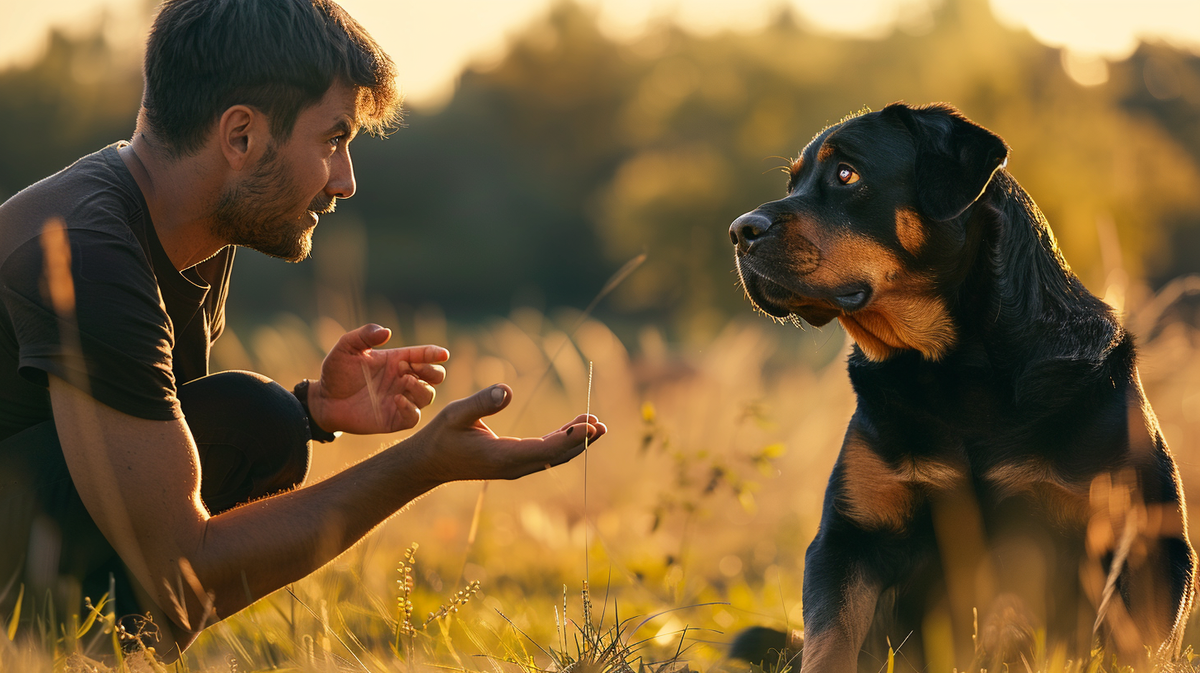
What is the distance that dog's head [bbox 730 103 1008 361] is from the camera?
2.86 metres

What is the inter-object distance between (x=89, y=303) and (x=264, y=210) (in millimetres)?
729

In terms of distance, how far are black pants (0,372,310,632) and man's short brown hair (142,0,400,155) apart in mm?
751

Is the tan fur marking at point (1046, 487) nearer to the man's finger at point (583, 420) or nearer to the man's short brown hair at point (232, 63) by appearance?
the man's finger at point (583, 420)

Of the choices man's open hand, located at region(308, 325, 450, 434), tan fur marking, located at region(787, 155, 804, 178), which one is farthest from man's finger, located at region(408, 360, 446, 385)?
tan fur marking, located at region(787, 155, 804, 178)

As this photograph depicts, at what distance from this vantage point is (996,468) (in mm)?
2598

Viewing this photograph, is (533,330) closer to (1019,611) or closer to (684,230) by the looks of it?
(1019,611)

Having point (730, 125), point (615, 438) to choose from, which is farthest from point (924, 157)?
point (730, 125)

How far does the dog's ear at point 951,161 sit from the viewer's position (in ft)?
9.18

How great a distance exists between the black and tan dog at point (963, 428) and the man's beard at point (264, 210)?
4.60 feet

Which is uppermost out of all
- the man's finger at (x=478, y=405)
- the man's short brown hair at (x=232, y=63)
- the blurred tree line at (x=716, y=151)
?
the man's short brown hair at (x=232, y=63)

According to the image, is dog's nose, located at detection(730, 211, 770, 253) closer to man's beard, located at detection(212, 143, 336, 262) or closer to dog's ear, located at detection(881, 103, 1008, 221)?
dog's ear, located at detection(881, 103, 1008, 221)

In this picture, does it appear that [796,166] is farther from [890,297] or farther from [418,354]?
[418,354]


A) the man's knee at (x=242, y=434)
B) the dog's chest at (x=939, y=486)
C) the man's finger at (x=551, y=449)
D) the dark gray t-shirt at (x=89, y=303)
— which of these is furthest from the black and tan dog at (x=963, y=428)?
the dark gray t-shirt at (x=89, y=303)

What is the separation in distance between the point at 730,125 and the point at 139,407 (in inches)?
755
